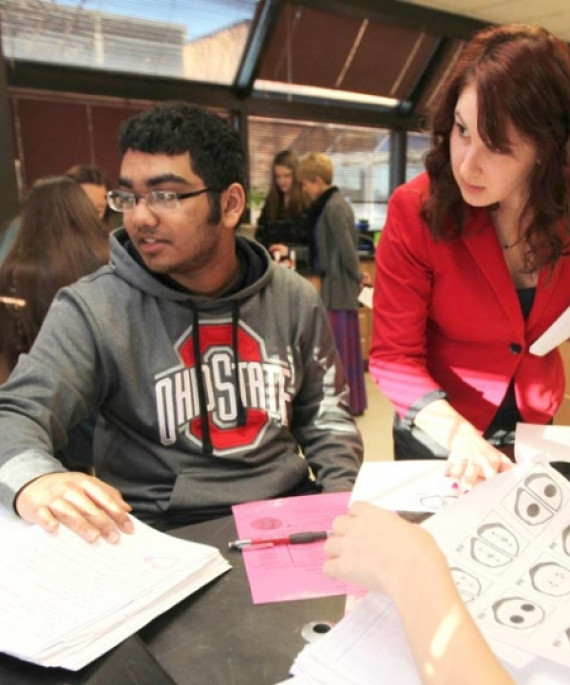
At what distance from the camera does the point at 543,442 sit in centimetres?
108

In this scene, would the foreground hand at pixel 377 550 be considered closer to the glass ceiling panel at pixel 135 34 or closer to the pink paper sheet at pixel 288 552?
the pink paper sheet at pixel 288 552

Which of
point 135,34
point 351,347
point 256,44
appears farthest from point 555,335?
point 256,44

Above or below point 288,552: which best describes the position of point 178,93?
above

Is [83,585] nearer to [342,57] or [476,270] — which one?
[476,270]

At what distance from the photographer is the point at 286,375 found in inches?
48.3

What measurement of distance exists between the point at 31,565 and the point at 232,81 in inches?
155

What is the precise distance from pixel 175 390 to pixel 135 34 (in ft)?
10.5

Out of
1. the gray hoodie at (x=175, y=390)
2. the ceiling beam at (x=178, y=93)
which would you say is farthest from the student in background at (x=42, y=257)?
the ceiling beam at (x=178, y=93)

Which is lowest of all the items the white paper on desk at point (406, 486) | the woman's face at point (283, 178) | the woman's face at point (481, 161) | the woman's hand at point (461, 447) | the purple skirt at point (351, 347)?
the purple skirt at point (351, 347)

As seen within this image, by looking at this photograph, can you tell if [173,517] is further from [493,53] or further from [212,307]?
[493,53]

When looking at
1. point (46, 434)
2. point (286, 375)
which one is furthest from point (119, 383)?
point (286, 375)

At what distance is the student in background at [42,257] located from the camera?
1.82m

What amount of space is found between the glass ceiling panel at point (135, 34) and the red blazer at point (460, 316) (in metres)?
2.89

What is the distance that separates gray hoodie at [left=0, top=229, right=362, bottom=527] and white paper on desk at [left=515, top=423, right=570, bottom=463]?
32 centimetres
